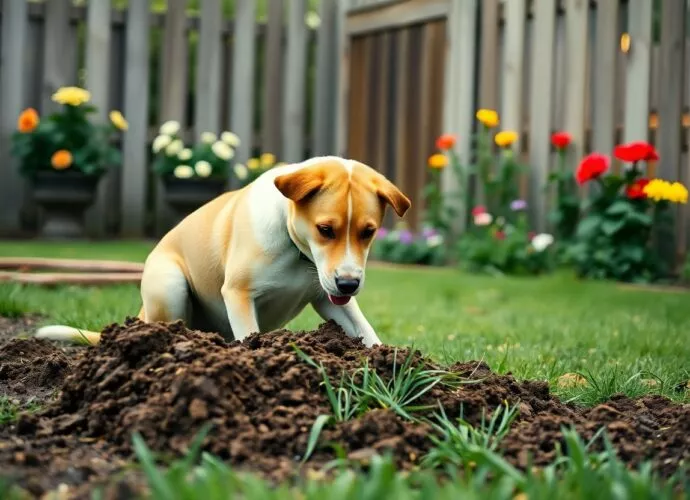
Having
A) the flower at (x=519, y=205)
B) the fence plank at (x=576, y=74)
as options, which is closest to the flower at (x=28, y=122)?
the flower at (x=519, y=205)

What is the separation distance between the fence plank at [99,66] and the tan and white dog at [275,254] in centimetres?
614

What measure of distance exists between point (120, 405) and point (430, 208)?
6875 millimetres

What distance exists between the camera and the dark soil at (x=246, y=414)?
7.03 ft

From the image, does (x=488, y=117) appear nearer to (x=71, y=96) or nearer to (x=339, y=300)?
(x=71, y=96)

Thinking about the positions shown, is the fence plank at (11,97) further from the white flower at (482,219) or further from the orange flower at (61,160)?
the white flower at (482,219)

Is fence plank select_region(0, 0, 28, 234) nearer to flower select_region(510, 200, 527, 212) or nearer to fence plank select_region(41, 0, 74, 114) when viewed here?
fence plank select_region(41, 0, 74, 114)

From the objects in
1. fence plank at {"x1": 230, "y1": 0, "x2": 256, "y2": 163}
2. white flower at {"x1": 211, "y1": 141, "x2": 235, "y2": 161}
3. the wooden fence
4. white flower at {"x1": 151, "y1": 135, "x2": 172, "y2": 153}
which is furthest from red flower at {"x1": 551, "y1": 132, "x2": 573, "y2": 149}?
white flower at {"x1": 151, "y1": 135, "x2": 172, "y2": 153}

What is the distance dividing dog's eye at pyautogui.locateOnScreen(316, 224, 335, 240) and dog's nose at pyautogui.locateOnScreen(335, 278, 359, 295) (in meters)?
0.15

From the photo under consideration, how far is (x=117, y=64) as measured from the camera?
10.5m

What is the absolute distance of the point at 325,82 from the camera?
426 inches

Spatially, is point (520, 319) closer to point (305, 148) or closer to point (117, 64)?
point (305, 148)

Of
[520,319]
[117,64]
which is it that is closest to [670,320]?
[520,319]

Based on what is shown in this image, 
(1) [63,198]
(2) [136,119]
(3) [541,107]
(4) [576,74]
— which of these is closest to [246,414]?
(4) [576,74]

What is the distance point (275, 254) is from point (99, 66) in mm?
7311
